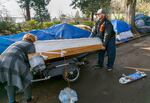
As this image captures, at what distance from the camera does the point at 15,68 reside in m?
4.24

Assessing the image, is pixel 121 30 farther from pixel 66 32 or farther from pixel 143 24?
pixel 66 32

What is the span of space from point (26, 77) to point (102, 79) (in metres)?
2.54

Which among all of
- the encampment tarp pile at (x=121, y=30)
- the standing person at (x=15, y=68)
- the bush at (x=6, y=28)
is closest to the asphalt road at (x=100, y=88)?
the standing person at (x=15, y=68)

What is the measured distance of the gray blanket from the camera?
4.23m

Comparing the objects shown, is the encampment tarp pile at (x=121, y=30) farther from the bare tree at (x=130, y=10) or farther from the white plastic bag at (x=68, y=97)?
the white plastic bag at (x=68, y=97)

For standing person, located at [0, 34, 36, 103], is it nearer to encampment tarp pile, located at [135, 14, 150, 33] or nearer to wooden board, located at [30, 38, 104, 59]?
wooden board, located at [30, 38, 104, 59]

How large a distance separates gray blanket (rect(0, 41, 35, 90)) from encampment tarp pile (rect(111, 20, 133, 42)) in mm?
8264

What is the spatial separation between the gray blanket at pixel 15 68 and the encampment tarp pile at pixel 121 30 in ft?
27.1

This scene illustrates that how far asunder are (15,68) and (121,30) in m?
8.89

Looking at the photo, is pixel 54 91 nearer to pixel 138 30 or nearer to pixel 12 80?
pixel 12 80

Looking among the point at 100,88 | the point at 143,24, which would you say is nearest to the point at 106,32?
the point at 100,88

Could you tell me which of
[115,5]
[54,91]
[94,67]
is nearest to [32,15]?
[115,5]

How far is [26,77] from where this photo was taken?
4391 millimetres

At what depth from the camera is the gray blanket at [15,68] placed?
4230 millimetres
